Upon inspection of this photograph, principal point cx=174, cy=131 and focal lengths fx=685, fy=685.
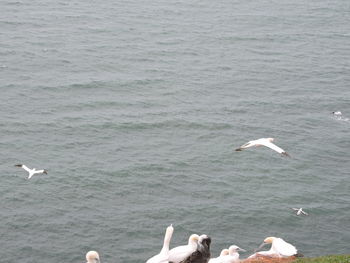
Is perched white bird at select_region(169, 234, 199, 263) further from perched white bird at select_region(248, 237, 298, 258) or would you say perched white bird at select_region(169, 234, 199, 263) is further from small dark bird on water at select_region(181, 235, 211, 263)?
perched white bird at select_region(248, 237, 298, 258)

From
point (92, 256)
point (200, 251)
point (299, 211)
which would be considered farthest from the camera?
point (299, 211)

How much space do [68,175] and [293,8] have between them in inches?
2354

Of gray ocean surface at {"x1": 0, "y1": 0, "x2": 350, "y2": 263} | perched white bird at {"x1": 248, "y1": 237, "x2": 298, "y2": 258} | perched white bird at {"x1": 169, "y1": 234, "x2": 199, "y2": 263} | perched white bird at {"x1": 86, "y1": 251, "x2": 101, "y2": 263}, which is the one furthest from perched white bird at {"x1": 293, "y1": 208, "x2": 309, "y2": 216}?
perched white bird at {"x1": 86, "y1": 251, "x2": 101, "y2": 263}

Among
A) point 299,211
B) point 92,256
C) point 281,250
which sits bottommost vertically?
point 299,211

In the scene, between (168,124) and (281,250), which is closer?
(281,250)

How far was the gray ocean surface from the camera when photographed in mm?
47688

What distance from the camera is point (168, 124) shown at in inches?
2611

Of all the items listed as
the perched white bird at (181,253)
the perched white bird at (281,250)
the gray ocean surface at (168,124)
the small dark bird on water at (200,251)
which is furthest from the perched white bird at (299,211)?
the perched white bird at (181,253)

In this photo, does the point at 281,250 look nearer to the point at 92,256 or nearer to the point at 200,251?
the point at 200,251

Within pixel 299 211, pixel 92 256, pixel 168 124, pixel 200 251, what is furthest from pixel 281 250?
pixel 168 124

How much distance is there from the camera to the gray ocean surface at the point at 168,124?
156ft

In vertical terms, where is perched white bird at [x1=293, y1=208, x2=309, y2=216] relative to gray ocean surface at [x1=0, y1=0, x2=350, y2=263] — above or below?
below

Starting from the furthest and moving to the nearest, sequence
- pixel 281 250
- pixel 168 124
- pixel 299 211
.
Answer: pixel 168 124, pixel 299 211, pixel 281 250

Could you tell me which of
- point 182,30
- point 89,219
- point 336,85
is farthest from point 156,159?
point 182,30
